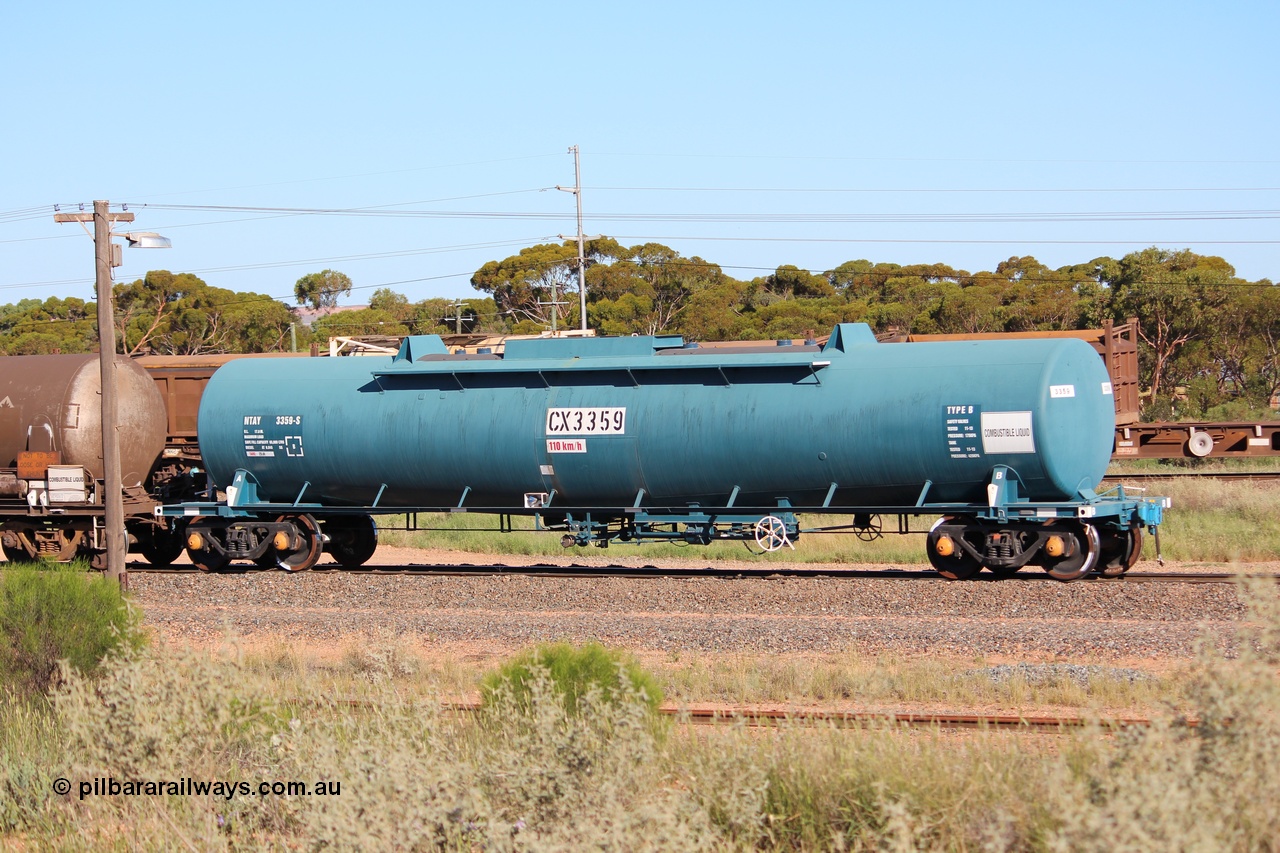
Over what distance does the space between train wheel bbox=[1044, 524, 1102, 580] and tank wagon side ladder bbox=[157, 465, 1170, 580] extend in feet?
0.04

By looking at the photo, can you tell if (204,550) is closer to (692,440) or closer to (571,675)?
(692,440)

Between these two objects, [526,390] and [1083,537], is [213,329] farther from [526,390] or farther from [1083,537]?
[1083,537]

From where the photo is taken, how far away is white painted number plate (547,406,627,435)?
686 inches

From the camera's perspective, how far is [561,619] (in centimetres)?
1432

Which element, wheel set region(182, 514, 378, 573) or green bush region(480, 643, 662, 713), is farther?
wheel set region(182, 514, 378, 573)

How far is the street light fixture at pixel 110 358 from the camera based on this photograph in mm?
17625

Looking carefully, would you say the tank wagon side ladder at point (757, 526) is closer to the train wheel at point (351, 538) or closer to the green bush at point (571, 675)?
the train wheel at point (351, 538)

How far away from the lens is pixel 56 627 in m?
10.6

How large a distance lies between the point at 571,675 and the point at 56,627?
4.93m

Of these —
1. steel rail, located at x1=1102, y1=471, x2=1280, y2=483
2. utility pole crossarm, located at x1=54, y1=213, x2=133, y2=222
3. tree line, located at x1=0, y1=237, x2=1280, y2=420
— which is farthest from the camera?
tree line, located at x1=0, y1=237, x2=1280, y2=420

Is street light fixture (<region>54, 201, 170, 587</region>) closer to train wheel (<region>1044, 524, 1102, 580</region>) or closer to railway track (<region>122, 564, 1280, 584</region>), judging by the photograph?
railway track (<region>122, 564, 1280, 584</region>)

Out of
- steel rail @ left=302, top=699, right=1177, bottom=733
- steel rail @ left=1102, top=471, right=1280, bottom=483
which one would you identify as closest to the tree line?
steel rail @ left=1102, top=471, right=1280, bottom=483

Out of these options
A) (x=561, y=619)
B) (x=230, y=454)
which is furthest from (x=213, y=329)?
(x=561, y=619)

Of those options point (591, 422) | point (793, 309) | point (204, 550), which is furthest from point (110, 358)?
point (793, 309)
